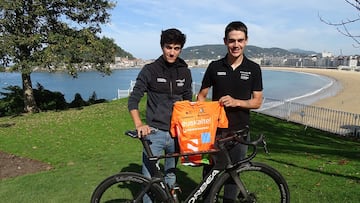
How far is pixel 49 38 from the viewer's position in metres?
18.2

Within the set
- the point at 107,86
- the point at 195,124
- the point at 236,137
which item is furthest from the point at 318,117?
the point at 107,86

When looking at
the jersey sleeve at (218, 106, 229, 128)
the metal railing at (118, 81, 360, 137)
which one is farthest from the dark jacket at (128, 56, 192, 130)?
the metal railing at (118, 81, 360, 137)

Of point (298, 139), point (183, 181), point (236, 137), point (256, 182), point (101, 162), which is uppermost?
point (236, 137)

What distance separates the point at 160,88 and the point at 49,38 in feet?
53.9

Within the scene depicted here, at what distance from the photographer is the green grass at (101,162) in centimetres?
536

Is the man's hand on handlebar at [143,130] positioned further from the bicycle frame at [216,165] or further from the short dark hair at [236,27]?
the short dark hair at [236,27]

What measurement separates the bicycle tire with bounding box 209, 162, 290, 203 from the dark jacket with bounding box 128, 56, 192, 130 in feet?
2.76

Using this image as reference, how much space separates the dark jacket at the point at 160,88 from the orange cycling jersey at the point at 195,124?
0.17m

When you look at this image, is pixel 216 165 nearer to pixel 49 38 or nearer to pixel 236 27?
pixel 236 27

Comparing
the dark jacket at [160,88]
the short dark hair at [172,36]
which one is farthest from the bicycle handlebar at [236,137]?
the short dark hair at [172,36]

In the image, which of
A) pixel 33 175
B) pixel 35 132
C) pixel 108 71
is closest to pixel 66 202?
pixel 33 175

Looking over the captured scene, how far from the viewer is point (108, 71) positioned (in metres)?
21.0

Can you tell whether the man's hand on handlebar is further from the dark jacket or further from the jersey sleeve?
the jersey sleeve

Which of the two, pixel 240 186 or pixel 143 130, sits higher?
pixel 143 130
